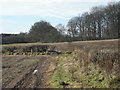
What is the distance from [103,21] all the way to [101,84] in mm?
34951

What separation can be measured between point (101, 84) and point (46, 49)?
20.3 meters

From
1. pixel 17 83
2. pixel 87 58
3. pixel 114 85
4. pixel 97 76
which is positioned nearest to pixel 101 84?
pixel 114 85

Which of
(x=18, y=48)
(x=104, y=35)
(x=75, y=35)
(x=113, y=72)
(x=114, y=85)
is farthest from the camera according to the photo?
(x=75, y=35)

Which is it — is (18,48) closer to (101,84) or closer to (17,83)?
(17,83)

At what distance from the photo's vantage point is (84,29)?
43000 mm

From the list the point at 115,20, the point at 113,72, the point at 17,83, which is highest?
the point at 115,20

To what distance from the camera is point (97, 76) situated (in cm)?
747

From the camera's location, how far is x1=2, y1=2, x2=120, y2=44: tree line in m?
35.3

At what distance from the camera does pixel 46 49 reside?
26.2m

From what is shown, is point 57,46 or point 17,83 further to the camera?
point 57,46

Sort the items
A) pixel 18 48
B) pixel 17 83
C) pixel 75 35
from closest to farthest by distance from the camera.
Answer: pixel 17 83, pixel 18 48, pixel 75 35

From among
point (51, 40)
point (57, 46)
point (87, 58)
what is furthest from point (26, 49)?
point (87, 58)

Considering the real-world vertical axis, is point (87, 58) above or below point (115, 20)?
below

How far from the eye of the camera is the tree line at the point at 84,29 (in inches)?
1389
